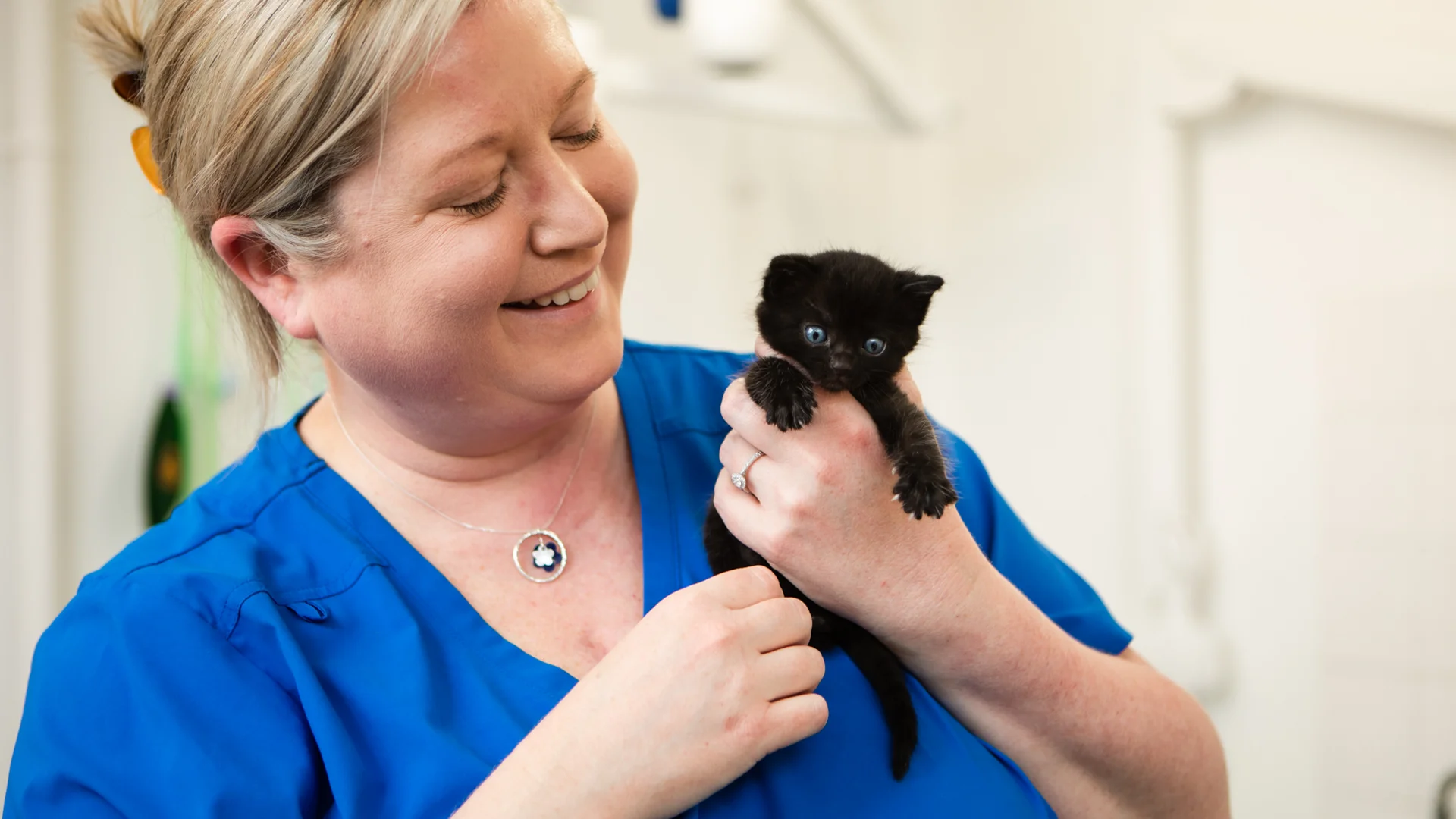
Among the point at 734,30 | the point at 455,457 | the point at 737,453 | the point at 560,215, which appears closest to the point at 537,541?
the point at 455,457

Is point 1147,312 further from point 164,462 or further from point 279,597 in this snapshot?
point 164,462

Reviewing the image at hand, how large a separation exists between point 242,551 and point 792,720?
1.71 ft

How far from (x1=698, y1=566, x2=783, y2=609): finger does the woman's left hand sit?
22mm

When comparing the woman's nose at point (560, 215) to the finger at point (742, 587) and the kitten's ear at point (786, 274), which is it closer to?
the kitten's ear at point (786, 274)

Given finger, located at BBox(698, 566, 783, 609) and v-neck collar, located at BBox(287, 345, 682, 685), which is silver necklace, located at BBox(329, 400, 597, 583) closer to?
v-neck collar, located at BBox(287, 345, 682, 685)

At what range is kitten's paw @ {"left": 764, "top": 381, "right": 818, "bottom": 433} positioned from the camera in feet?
3.19

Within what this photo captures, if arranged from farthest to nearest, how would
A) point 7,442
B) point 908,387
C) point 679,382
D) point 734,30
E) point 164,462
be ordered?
point 164,462, point 7,442, point 734,30, point 679,382, point 908,387

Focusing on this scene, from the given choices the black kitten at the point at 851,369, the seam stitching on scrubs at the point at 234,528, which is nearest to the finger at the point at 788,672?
the black kitten at the point at 851,369

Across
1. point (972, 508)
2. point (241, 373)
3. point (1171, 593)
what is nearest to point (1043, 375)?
point (1171, 593)

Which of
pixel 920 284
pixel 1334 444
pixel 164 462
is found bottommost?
pixel 1334 444

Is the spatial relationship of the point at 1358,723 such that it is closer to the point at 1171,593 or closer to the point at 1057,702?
the point at 1171,593

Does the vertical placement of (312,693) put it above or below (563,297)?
below

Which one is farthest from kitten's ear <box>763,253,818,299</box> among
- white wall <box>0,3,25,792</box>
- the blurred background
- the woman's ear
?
white wall <box>0,3,25,792</box>

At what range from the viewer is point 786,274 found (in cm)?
108
